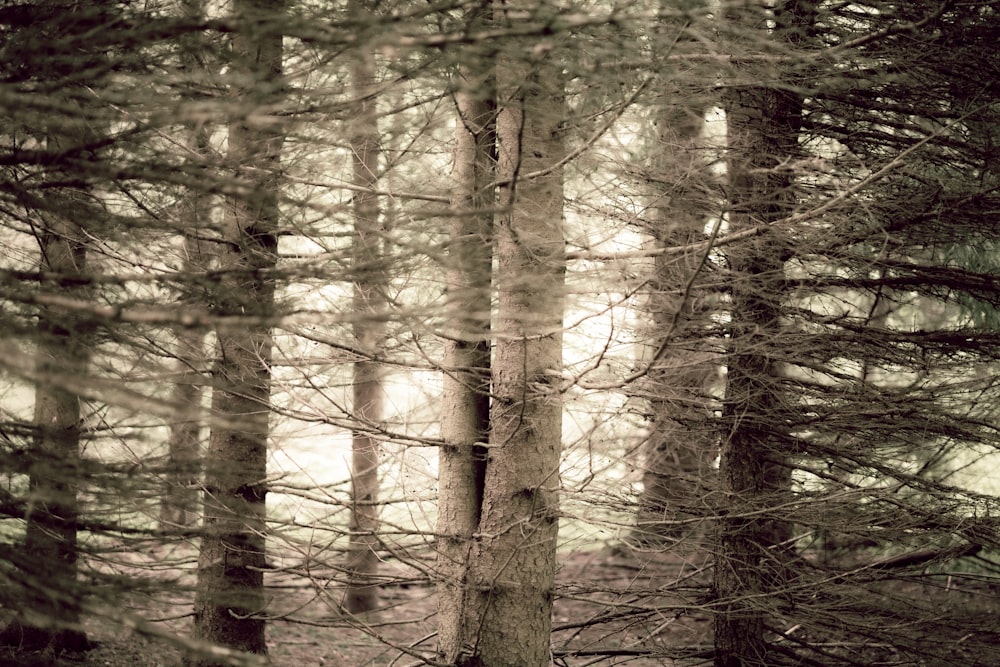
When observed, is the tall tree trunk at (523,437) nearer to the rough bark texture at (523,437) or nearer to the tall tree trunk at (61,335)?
the rough bark texture at (523,437)

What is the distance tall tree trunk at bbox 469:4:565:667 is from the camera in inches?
212

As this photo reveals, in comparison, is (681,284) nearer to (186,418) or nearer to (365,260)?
(365,260)

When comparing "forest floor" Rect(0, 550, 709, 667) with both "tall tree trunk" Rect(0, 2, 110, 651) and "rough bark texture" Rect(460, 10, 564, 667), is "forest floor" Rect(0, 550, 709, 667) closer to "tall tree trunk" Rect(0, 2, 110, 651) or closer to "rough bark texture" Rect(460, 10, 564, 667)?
"rough bark texture" Rect(460, 10, 564, 667)

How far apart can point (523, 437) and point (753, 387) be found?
2.35 m

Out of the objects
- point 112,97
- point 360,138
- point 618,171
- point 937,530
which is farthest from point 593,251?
point 937,530

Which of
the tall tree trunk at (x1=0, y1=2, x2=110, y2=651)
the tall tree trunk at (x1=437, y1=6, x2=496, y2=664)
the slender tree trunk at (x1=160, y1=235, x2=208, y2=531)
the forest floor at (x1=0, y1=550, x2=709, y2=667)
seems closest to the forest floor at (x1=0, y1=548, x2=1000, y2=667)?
the forest floor at (x1=0, y1=550, x2=709, y2=667)

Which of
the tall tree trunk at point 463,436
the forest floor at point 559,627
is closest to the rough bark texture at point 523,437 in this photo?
the tall tree trunk at point 463,436

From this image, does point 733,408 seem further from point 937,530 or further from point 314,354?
point 314,354

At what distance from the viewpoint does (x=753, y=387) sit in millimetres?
6734

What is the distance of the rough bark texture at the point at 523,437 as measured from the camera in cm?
538

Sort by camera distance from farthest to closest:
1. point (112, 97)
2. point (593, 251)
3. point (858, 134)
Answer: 1. point (858, 134)
2. point (593, 251)
3. point (112, 97)

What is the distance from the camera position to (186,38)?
11.7 ft

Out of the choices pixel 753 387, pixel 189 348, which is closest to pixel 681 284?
pixel 753 387

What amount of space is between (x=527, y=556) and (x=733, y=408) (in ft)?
7.67
